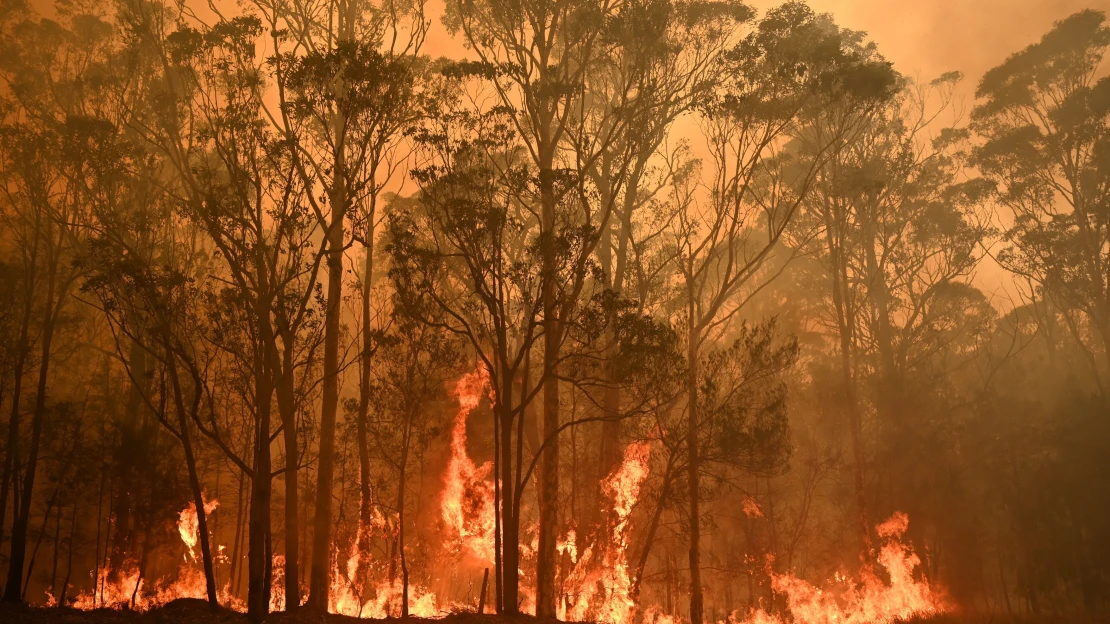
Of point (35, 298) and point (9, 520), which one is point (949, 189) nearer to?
point (35, 298)

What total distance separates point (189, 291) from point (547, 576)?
852cm

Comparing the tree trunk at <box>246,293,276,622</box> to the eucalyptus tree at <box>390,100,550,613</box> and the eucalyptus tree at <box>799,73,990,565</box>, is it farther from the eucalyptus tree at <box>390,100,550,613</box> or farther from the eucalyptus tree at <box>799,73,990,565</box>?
the eucalyptus tree at <box>799,73,990,565</box>

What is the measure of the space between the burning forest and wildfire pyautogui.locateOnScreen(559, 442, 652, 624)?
73 mm

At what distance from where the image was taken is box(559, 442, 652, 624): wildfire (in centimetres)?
1958

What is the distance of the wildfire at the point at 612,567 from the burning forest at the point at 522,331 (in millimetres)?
73

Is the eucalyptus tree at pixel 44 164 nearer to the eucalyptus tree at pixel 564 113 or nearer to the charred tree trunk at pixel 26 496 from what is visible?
the charred tree trunk at pixel 26 496

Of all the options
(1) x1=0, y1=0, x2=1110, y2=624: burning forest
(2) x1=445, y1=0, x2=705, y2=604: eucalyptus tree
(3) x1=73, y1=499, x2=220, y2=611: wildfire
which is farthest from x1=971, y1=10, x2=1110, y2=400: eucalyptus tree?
(3) x1=73, y1=499, x2=220, y2=611: wildfire

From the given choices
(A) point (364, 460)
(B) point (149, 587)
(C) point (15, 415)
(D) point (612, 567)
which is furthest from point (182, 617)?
(B) point (149, 587)

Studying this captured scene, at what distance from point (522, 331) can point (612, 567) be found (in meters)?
Result: 6.28

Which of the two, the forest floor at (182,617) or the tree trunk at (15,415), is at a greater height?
the tree trunk at (15,415)

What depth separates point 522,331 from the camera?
18312 mm

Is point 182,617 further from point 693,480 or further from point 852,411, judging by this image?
point 852,411

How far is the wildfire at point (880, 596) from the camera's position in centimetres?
2377

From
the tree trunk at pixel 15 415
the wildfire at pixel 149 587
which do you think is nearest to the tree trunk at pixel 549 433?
the wildfire at pixel 149 587
